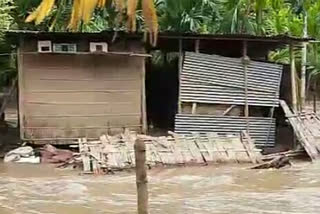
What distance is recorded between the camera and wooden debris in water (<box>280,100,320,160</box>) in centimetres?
1446

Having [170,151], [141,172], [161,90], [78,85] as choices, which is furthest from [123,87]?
[141,172]

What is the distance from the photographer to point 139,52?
15.6 m

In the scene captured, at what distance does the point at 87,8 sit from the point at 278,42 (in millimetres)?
14919

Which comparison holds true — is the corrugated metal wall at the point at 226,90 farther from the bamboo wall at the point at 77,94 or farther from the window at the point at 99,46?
the window at the point at 99,46

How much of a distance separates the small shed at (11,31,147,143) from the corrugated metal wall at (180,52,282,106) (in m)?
1.20

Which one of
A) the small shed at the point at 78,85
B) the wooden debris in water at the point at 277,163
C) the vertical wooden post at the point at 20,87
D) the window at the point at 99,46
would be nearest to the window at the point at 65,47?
the small shed at the point at 78,85

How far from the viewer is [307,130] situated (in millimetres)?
15094

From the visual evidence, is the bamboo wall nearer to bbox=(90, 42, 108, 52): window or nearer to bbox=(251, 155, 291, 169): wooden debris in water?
bbox=(90, 42, 108, 52): window

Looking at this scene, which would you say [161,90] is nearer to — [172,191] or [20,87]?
[20,87]

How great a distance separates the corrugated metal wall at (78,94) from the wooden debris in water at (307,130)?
367 centimetres

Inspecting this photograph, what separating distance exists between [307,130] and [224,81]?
2361 mm

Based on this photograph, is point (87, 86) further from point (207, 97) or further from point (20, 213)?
point (20, 213)

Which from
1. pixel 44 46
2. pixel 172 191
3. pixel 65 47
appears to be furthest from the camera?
pixel 65 47

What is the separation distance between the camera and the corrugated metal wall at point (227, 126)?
15.5 metres
